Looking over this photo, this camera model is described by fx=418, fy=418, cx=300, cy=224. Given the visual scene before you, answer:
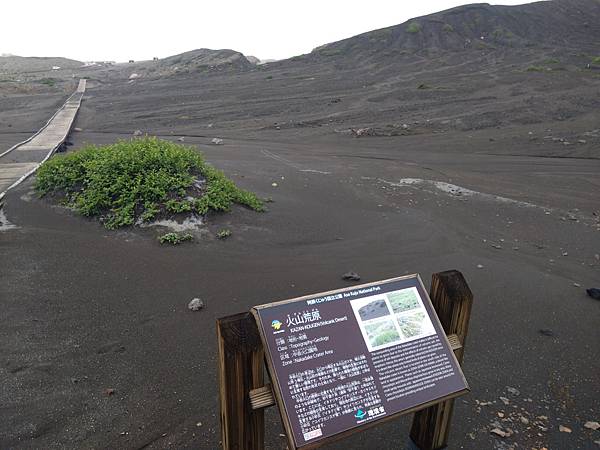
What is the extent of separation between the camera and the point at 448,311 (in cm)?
288

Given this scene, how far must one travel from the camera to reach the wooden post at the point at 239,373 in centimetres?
221

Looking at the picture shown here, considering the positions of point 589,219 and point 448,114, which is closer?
point 589,219

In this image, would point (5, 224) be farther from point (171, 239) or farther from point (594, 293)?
point (594, 293)

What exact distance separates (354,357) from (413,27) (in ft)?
160

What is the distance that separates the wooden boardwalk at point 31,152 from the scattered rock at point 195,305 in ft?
19.3

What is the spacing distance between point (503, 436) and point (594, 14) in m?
58.8

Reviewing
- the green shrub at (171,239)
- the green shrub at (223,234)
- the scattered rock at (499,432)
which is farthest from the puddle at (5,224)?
the scattered rock at (499,432)

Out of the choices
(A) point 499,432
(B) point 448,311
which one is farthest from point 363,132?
(B) point 448,311

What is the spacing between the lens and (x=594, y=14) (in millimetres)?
46625

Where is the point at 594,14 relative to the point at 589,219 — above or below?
above

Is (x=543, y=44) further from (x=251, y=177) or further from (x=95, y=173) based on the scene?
(x=95, y=173)

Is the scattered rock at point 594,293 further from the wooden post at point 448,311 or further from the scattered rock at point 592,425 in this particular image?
the wooden post at point 448,311

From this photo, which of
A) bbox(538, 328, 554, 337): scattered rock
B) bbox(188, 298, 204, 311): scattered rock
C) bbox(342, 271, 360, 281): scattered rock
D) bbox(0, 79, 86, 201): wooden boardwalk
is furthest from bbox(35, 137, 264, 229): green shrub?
bbox(538, 328, 554, 337): scattered rock

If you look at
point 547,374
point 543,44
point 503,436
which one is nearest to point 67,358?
point 503,436
